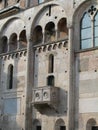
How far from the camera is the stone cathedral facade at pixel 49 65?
23.8m

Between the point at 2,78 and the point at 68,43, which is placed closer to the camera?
the point at 68,43

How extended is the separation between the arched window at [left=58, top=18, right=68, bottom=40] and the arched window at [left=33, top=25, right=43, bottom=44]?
6.14ft

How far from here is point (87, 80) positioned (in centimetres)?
2359

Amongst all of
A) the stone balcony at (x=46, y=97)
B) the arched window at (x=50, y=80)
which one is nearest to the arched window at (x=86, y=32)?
the arched window at (x=50, y=80)

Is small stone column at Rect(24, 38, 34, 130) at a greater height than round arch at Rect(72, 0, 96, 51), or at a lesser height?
lesser

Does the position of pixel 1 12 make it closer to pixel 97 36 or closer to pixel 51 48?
pixel 51 48

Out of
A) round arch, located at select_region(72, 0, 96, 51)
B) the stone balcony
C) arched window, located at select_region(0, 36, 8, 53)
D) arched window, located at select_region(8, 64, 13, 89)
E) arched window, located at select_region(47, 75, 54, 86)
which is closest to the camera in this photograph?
the stone balcony

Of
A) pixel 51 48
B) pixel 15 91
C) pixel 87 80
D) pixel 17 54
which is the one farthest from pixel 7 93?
pixel 87 80

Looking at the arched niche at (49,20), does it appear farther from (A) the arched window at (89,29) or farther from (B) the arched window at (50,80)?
(B) the arched window at (50,80)

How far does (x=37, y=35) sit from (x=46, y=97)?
5216 millimetres

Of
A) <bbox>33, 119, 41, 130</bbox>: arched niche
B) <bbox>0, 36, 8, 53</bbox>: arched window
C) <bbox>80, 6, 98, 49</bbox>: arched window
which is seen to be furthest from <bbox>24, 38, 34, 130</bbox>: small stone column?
<bbox>80, 6, 98, 49</bbox>: arched window

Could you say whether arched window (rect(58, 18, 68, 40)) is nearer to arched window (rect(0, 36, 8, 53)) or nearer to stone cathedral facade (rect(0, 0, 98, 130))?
stone cathedral facade (rect(0, 0, 98, 130))

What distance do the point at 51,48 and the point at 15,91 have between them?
427 centimetres

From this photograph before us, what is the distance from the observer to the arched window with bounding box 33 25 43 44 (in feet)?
91.3
